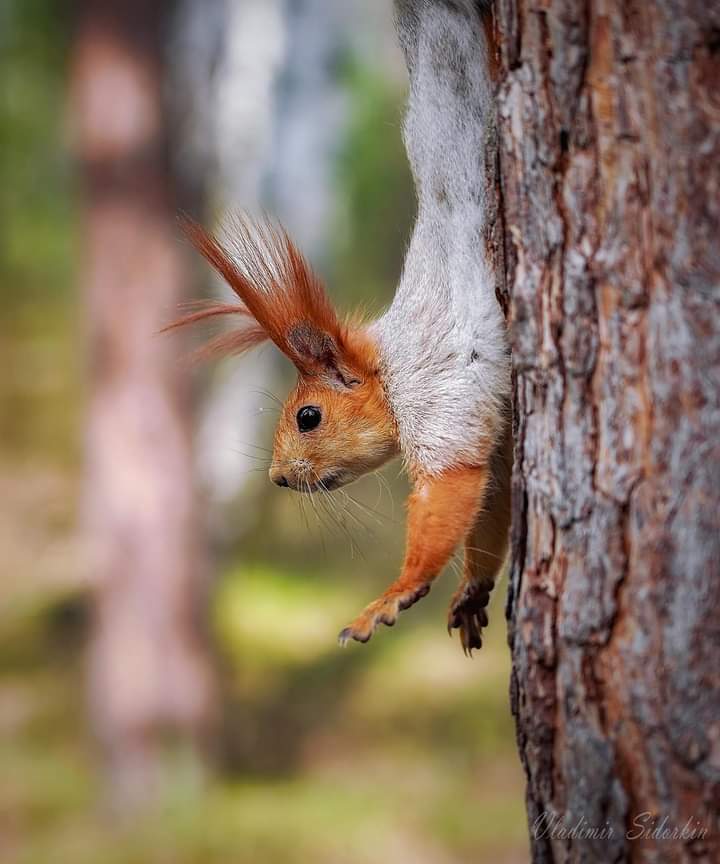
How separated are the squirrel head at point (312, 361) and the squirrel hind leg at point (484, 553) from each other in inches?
8.0

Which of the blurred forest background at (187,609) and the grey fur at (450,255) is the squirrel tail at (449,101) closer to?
the grey fur at (450,255)

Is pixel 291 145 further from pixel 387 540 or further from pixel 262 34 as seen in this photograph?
pixel 387 540

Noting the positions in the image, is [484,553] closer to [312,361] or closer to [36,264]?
[312,361]

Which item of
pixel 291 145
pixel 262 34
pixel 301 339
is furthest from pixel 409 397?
pixel 291 145

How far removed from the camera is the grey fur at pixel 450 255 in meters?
1.74

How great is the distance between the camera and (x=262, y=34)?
9023 mm

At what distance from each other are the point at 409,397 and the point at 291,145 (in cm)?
838

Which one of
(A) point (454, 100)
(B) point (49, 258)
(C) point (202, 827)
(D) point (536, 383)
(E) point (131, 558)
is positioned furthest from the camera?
(B) point (49, 258)

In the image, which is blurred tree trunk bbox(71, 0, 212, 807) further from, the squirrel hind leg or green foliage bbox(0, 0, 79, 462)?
green foliage bbox(0, 0, 79, 462)

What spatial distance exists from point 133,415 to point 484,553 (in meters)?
3.67

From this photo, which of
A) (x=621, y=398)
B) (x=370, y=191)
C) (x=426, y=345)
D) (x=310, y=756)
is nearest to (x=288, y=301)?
(x=426, y=345)

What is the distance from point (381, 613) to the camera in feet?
5.95

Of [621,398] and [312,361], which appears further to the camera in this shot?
[312,361]

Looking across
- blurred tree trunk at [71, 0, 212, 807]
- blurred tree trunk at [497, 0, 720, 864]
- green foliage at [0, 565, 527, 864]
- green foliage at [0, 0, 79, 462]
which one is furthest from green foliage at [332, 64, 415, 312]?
blurred tree trunk at [497, 0, 720, 864]
